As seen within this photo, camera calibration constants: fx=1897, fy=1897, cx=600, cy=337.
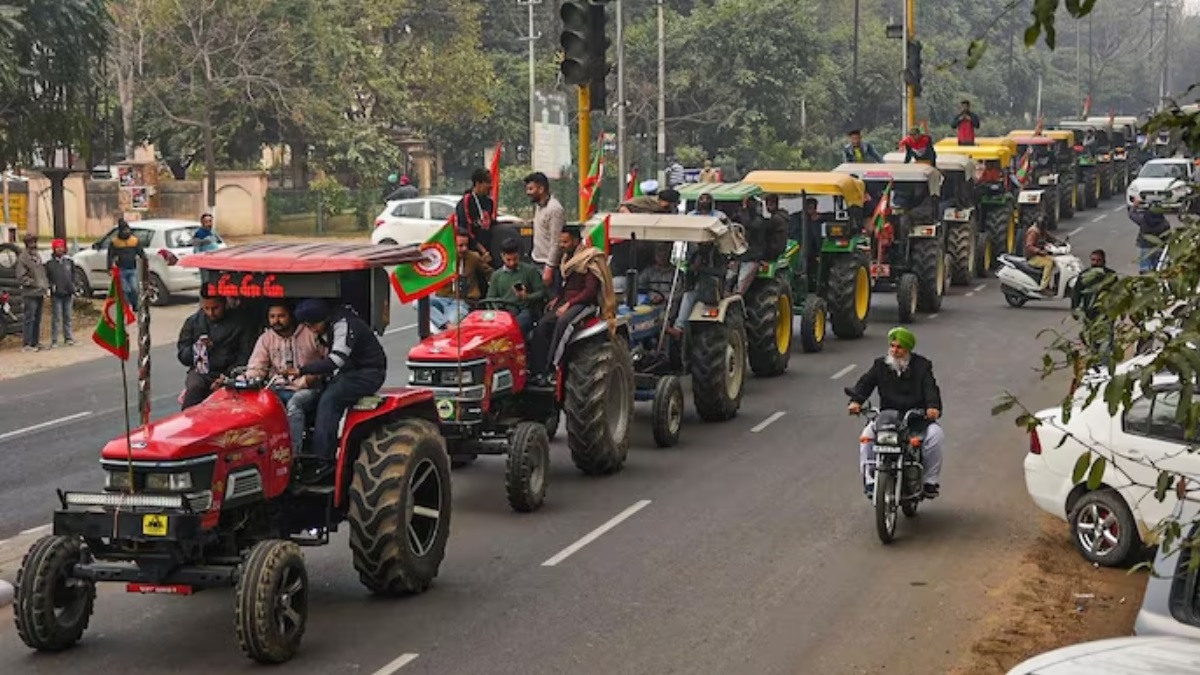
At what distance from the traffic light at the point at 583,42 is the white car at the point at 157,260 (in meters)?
16.7

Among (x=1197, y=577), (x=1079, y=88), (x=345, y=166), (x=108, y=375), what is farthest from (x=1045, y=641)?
(x=1079, y=88)

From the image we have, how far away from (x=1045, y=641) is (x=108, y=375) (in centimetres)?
1724

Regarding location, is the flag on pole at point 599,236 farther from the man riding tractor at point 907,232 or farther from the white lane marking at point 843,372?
the man riding tractor at point 907,232

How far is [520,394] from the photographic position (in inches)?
653

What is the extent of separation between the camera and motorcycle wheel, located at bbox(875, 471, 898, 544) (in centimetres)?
1451

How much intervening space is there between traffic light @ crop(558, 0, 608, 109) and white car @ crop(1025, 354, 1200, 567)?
24.3 feet

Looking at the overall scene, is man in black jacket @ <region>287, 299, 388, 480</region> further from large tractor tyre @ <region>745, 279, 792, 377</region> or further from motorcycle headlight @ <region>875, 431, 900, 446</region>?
large tractor tyre @ <region>745, 279, 792, 377</region>

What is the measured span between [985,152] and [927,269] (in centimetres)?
818

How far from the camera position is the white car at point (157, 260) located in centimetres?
3550

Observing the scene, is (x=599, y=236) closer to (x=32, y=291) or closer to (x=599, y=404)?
(x=599, y=404)

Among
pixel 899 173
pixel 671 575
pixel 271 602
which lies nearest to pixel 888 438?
pixel 671 575

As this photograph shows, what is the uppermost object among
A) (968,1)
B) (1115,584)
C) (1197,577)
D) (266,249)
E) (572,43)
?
(968,1)

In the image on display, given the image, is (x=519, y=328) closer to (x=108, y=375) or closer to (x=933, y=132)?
(x=108, y=375)

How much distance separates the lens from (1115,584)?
13656 mm
